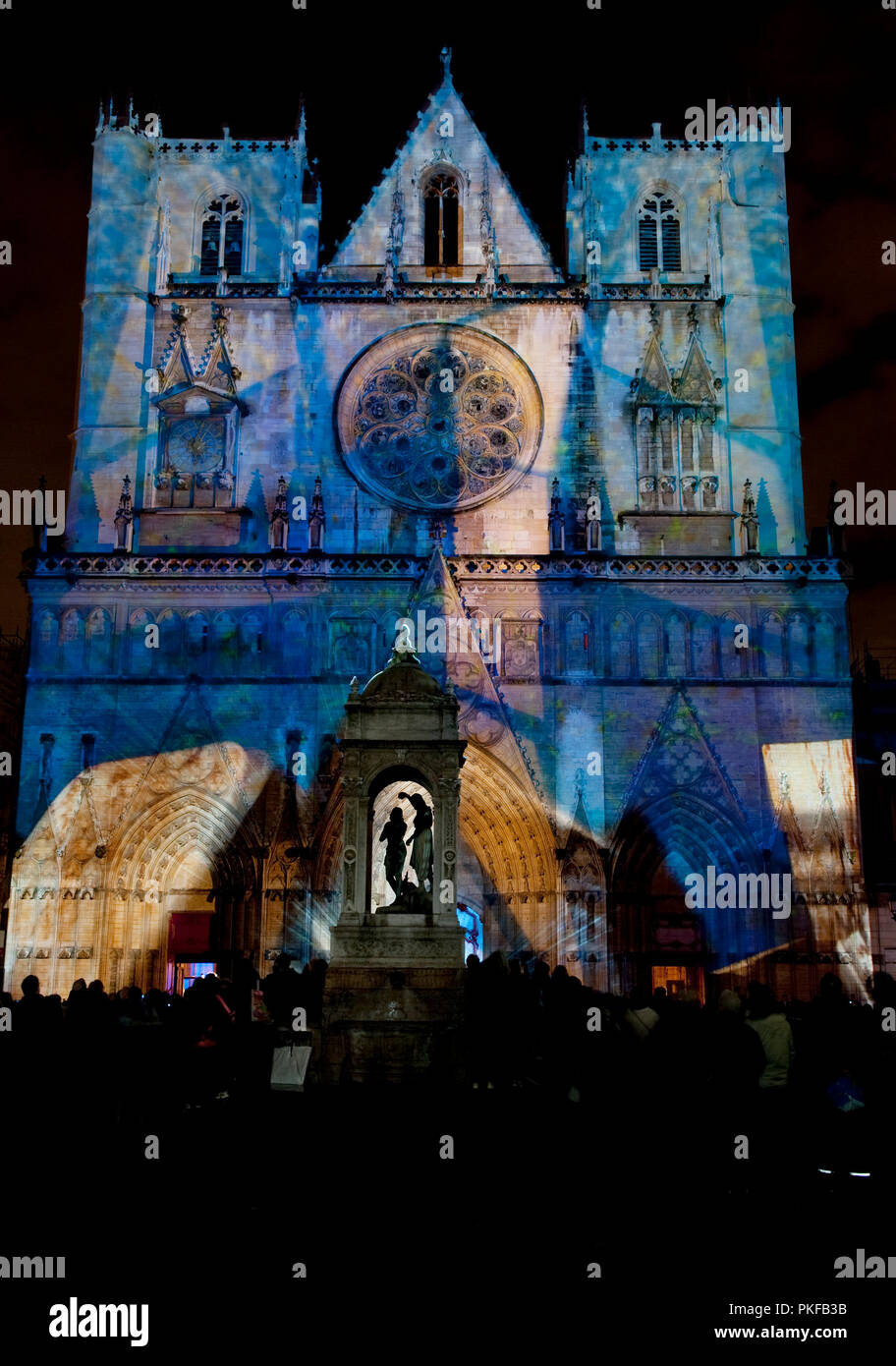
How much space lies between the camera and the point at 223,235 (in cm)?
2970

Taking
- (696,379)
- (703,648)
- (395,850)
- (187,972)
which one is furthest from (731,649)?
(187,972)

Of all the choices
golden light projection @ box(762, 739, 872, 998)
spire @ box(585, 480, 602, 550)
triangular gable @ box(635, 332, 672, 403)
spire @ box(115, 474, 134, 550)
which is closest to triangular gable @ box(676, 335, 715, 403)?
triangular gable @ box(635, 332, 672, 403)

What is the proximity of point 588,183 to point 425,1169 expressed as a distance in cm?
2580

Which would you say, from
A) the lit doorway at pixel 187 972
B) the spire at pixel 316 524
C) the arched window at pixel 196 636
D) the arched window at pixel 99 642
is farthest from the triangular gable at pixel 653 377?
the lit doorway at pixel 187 972

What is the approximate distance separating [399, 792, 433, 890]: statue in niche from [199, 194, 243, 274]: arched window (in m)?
17.9

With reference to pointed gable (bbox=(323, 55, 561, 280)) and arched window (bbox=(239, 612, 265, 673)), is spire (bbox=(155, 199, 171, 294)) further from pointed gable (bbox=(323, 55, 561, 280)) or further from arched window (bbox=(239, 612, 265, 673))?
arched window (bbox=(239, 612, 265, 673))

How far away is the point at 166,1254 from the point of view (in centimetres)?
768

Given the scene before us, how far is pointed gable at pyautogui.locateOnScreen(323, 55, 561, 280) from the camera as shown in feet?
95.6

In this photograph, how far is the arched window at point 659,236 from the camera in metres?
29.8

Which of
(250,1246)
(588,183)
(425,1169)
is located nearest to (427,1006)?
(425,1169)

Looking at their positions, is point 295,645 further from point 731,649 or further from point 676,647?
Result: point 731,649

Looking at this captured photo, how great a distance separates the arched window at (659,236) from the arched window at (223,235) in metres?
9.81

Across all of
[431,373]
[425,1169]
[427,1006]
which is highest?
[431,373]
